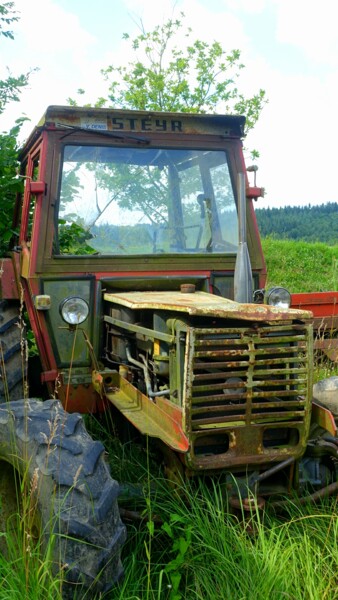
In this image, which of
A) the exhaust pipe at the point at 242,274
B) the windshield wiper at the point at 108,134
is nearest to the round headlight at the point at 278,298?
the exhaust pipe at the point at 242,274

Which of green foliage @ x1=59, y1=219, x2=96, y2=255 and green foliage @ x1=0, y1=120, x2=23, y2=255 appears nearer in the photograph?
green foliage @ x1=59, y1=219, x2=96, y2=255

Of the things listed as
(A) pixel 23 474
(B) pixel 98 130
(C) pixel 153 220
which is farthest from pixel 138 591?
(B) pixel 98 130

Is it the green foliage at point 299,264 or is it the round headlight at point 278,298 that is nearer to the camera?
the round headlight at point 278,298

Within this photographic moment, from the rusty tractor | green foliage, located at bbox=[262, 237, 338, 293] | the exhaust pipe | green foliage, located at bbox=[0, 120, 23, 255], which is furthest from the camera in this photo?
green foliage, located at bbox=[262, 237, 338, 293]

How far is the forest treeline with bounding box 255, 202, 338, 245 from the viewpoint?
29156 mm

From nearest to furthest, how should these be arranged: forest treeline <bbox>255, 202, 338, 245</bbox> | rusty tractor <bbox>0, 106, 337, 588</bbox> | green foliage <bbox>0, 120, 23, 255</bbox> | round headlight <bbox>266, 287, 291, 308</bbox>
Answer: rusty tractor <bbox>0, 106, 337, 588</bbox>
round headlight <bbox>266, 287, 291, 308</bbox>
green foliage <bbox>0, 120, 23, 255</bbox>
forest treeline <bbox>255, 202, 338, 245</bbox>

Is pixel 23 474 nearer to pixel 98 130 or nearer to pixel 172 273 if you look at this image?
pixel 172 273

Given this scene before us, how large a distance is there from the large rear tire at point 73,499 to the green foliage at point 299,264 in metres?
11.6

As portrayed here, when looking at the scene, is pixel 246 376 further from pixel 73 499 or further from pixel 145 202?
pixel 145 202

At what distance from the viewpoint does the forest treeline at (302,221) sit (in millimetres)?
29156

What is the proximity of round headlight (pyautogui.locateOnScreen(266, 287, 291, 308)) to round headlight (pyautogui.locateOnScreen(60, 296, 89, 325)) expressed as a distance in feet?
3.53

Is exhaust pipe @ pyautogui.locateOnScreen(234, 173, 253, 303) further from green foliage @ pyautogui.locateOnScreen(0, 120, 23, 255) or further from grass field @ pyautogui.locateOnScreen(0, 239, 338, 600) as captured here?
green foliage @ pyautogui.locateOnScreen(0, 120, 23, 255)

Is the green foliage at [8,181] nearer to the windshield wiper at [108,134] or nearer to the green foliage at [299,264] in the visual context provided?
the windshield wiper at [108,134]

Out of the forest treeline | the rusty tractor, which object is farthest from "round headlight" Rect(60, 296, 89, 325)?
the forest treeline
